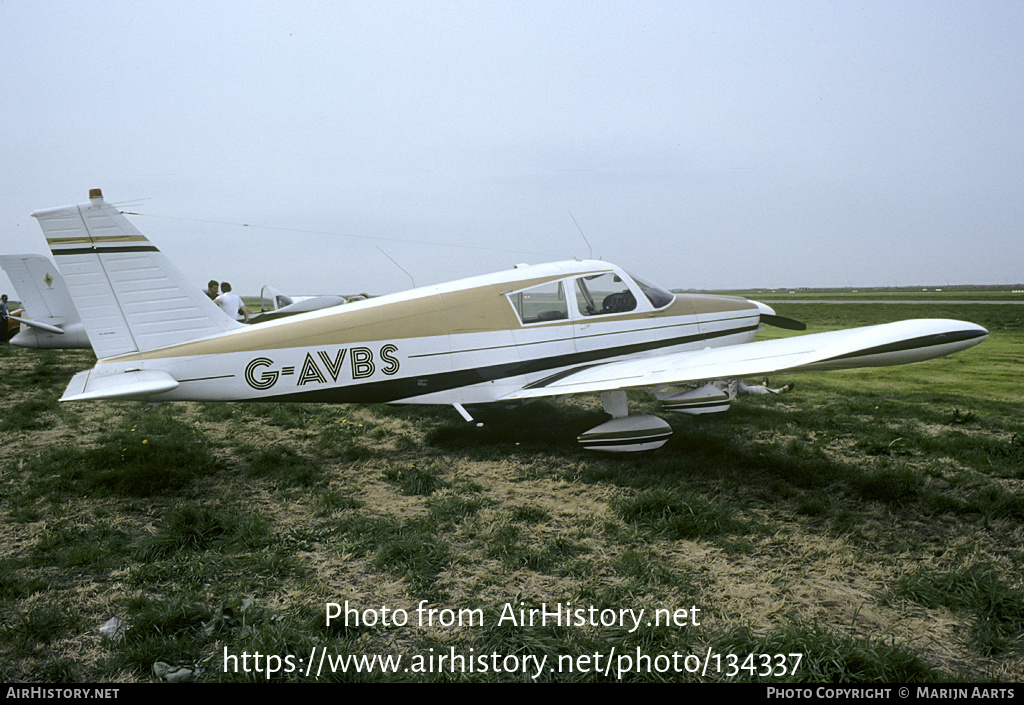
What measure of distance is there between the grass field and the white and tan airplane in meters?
0.84

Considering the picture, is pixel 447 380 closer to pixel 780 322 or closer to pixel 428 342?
pixel 428 342

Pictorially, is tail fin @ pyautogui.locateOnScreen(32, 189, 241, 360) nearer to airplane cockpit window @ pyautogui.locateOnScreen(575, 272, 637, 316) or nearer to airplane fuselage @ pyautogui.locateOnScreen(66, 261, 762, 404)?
airplane fuselage @ pyautogui.locateOnScreen(66, 261, 762, 404)

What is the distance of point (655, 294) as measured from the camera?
7.14 meters

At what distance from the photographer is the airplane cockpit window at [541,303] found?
6508 mm

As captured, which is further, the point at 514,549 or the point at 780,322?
the point at 780,322

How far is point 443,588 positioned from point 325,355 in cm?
333

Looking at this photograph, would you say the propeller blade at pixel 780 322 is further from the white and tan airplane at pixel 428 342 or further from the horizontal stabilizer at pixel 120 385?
the horizontal stabilizer at pixel 120 385

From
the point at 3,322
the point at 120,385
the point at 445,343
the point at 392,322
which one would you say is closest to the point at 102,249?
the point at 120,385

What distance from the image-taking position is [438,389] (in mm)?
6309

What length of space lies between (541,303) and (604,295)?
2.99 feet

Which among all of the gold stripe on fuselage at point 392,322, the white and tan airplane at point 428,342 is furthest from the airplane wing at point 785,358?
the gold stripe on fuselage at point 392,322

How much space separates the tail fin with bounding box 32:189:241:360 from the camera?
5348mm
